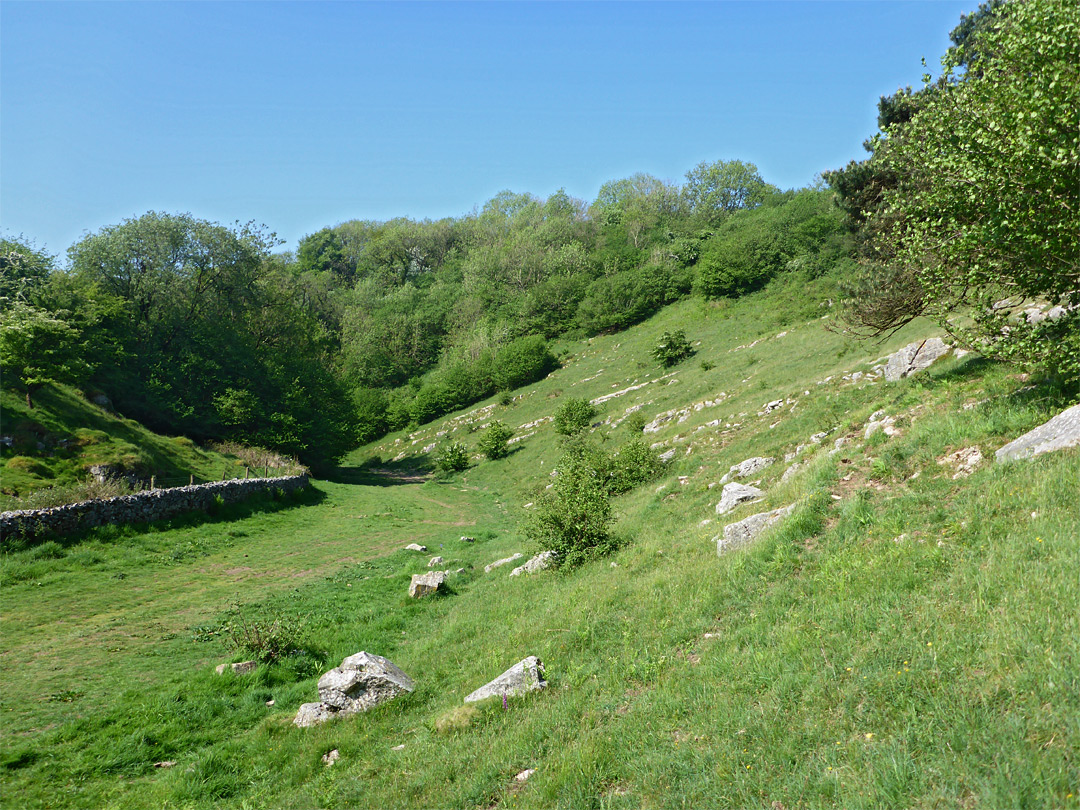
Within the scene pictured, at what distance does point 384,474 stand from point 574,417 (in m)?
22.8

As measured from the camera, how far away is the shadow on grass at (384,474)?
164ft

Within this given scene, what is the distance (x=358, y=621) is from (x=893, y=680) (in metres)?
12.8

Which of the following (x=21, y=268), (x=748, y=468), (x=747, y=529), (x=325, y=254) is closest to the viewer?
(x=747, y=529)

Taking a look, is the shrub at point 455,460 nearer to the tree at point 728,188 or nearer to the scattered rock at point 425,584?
the scattered rock at point 425,584

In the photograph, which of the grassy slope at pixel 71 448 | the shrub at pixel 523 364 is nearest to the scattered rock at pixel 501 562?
the grassy slope at pixel 71 448

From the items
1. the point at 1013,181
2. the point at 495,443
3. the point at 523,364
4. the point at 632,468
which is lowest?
the point at 632,468

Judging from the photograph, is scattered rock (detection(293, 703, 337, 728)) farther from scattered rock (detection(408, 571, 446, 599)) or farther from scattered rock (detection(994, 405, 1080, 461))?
scattered rock (detection(994, 405, 1080, 461))

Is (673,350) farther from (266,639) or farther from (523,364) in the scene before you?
(266,639)

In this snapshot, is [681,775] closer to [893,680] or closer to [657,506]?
[893,680]

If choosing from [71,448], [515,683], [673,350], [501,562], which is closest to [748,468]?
[501,562]

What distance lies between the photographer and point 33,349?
30.1m

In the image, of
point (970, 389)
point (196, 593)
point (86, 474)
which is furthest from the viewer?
point (86, 474)

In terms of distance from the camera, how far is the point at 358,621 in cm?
1491

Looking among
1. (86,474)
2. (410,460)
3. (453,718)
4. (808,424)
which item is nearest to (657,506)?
(808,424)
